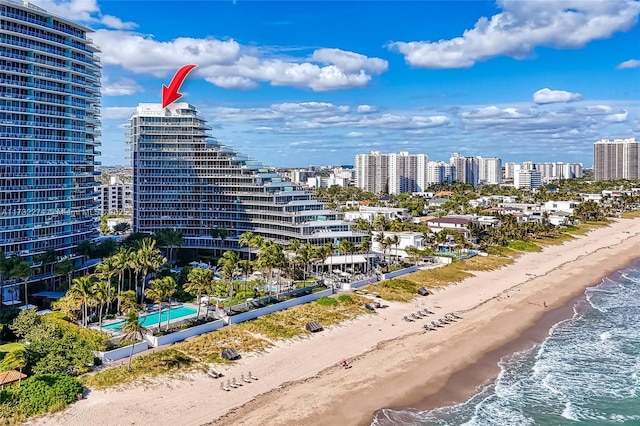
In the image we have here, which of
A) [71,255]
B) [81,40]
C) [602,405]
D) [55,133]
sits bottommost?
[602,405]

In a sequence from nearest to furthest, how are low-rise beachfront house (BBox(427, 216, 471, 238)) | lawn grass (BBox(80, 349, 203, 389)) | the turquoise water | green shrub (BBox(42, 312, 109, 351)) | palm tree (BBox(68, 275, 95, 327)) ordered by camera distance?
lawn grass (BBox(80, 349, 203, 389)), green shrub (BBox(42, 312, 109, 351)), palm tree (BBox(68, 275, 95, 327)), the turquoise water, low-rise beachfront house (BBox(427, 216, 471, 238))

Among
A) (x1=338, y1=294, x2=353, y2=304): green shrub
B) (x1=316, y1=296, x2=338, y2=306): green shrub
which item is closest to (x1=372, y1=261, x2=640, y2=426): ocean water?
(x1=338, y1=294, x2=353, y2=304): green shrub

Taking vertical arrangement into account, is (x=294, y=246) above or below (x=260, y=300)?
above

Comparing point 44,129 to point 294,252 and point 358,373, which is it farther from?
point 358,373

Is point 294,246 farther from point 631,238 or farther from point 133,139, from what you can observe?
point 631,238

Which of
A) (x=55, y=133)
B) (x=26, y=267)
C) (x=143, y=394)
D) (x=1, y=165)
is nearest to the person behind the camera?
(x=143, y=394)

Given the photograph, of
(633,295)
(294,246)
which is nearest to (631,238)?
(633,295)

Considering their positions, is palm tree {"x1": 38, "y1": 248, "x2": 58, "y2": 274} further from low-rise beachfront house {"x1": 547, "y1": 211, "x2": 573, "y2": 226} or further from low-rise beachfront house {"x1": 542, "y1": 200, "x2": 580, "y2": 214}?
low-rise beachfront house {"x1": 542, "y1": 200, "x2": 580, "y2": 214}
